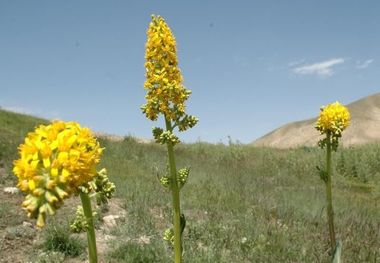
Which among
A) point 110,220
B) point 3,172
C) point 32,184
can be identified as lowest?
point 110,220

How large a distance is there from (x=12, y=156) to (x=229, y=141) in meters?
18.8

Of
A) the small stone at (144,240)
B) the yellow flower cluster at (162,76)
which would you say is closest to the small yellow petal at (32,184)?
the yellow flower cluster at (162,76)

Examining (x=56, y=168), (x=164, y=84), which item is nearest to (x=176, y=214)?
(x=164, y=84)

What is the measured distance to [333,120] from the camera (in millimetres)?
7395

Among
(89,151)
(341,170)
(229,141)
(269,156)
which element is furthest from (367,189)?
(89,151)

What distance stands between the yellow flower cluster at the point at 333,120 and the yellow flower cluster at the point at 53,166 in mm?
A: 5193

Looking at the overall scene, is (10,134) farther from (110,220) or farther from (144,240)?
(144,240)

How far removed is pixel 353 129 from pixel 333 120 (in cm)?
6620

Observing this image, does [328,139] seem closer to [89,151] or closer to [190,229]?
[190,229]

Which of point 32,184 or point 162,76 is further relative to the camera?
point 162,76

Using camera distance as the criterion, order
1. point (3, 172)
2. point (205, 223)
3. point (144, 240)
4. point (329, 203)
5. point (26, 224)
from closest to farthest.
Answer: point (329, 203) < point (144, 240) < point (26, 224) < point (205, 223) < point (3, 172)

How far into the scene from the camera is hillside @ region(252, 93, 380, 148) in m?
68.4

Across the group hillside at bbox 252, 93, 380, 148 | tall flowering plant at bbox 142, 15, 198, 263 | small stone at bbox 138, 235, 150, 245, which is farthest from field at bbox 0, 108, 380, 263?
hillside at bbox 252, 93, 380, 148

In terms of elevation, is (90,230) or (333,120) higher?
(333,120)
